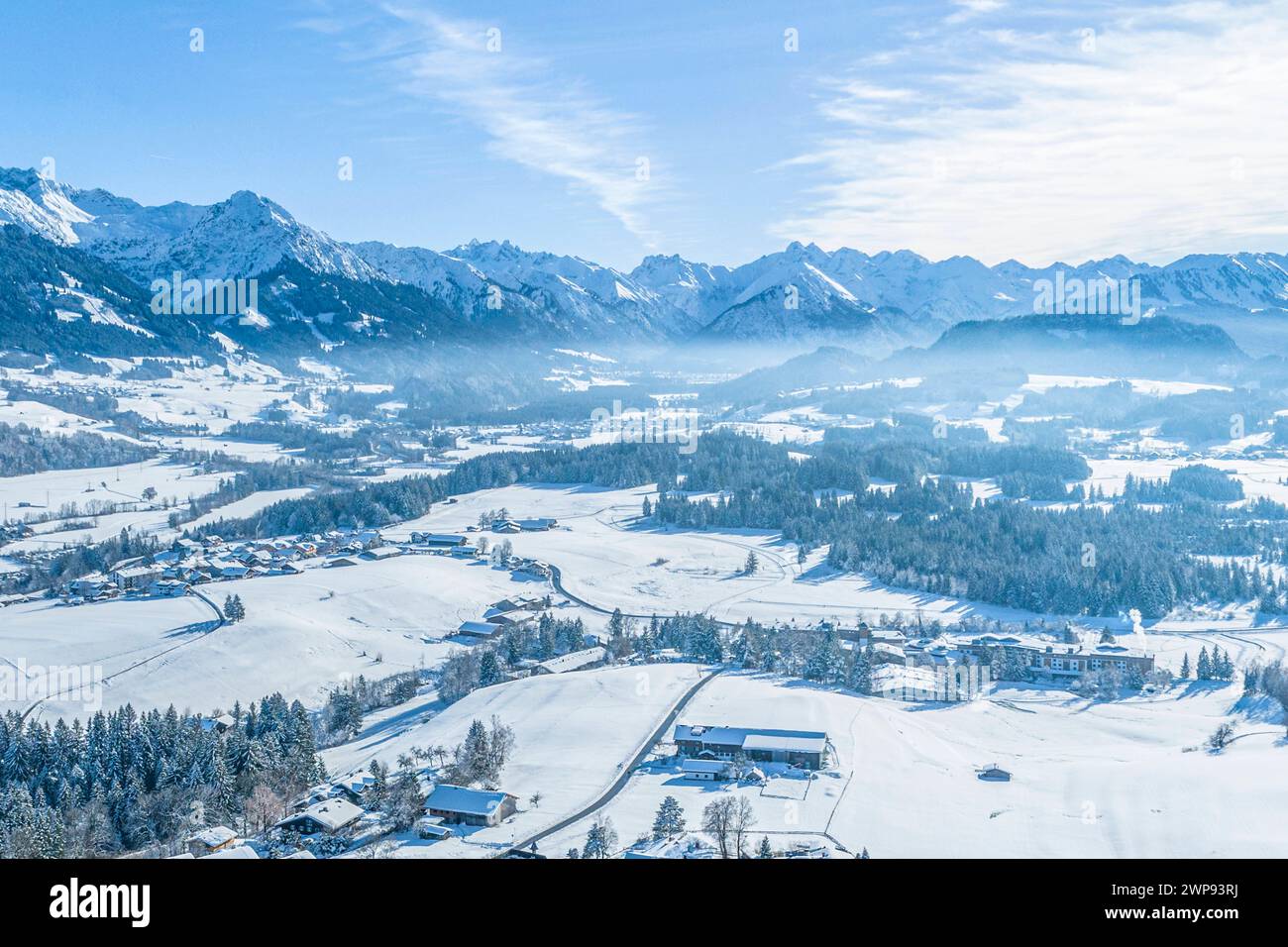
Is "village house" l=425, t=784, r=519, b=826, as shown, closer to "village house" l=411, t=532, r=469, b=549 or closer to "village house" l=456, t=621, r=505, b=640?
"village house" l=456, t=621, r=505, b=640

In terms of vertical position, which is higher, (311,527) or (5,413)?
(5,413)

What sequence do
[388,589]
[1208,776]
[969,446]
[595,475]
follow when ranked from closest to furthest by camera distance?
1. [1208,776]
2. [388,589]
3. [595,475]
4. [969,446]

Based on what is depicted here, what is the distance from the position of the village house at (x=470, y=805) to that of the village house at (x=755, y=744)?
496 centimetres

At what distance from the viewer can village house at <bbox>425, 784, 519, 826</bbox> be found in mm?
15977

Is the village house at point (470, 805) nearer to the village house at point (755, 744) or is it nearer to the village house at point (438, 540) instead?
the village house at point (755, 744)

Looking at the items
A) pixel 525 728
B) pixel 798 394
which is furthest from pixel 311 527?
pixel 798 394

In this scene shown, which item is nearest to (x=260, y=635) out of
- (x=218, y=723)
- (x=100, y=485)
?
(x=218, y=723)

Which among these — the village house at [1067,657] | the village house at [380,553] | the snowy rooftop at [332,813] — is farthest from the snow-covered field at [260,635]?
the village house at [1067,657]

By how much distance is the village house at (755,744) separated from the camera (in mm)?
19828

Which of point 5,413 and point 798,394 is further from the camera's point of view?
point 798,394

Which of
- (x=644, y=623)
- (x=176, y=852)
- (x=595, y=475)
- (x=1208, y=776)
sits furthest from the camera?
(x=595, y=475)
